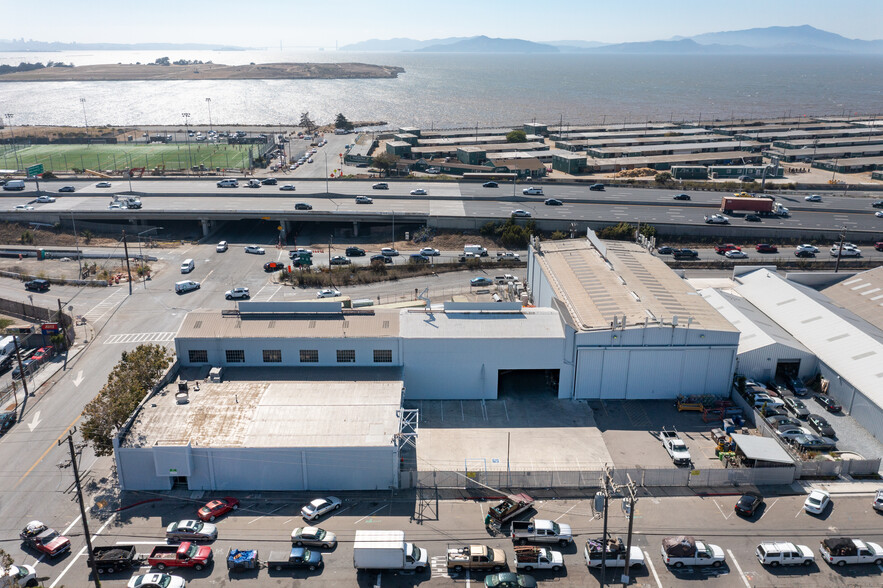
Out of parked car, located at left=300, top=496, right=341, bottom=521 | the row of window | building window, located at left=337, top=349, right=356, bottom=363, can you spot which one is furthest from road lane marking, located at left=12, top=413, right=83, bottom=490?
building window, located at left=337, top=349, right=356, bottom=363

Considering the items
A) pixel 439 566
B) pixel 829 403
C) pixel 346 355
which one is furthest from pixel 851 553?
pixel 346 355

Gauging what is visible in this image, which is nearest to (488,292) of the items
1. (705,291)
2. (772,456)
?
(705,291)

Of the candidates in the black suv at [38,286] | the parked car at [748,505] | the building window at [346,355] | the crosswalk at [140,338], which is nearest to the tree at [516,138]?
the black suv at [38,286]

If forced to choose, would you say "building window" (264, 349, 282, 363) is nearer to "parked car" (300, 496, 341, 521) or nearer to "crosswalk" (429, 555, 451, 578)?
"parked car" (300, 496, 341, 521)

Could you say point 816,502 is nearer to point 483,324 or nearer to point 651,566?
point 651,566

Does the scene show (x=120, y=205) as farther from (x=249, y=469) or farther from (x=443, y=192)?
(x=249, y=469)

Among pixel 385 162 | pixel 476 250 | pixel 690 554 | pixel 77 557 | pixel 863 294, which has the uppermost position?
pixel 385 162
